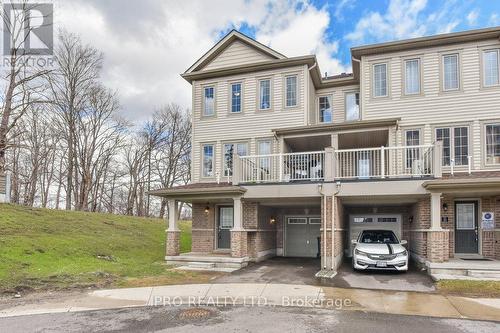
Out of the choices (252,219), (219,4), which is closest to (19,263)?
(252,219)

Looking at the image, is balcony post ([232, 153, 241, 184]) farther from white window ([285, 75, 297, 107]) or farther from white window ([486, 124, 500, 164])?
white window ([486, 124, 500, 164])

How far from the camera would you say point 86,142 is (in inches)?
1243

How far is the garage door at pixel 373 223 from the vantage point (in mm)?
15820

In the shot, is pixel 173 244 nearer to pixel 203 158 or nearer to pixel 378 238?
pixel 203 158

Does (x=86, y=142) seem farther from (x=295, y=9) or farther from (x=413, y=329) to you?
(x=413, y=329)

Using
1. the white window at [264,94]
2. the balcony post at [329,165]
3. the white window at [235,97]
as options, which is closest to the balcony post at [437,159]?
the balcony post at [329,165]

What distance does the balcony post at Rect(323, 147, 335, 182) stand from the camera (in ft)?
41.6

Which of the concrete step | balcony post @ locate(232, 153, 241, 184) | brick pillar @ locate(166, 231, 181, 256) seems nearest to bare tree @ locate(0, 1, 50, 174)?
brick pillar @ locate(166, 231, 181, 256)

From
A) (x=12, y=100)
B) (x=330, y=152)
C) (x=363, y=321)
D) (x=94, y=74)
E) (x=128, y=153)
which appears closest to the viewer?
(x=363, y=321)

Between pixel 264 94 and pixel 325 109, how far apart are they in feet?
10.4

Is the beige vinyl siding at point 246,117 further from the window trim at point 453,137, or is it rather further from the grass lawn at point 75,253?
the window trim at point 453,137

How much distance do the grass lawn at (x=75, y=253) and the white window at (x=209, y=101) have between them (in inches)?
276

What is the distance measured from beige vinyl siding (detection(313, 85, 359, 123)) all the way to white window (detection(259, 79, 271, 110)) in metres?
2.36

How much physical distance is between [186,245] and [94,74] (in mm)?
17457
